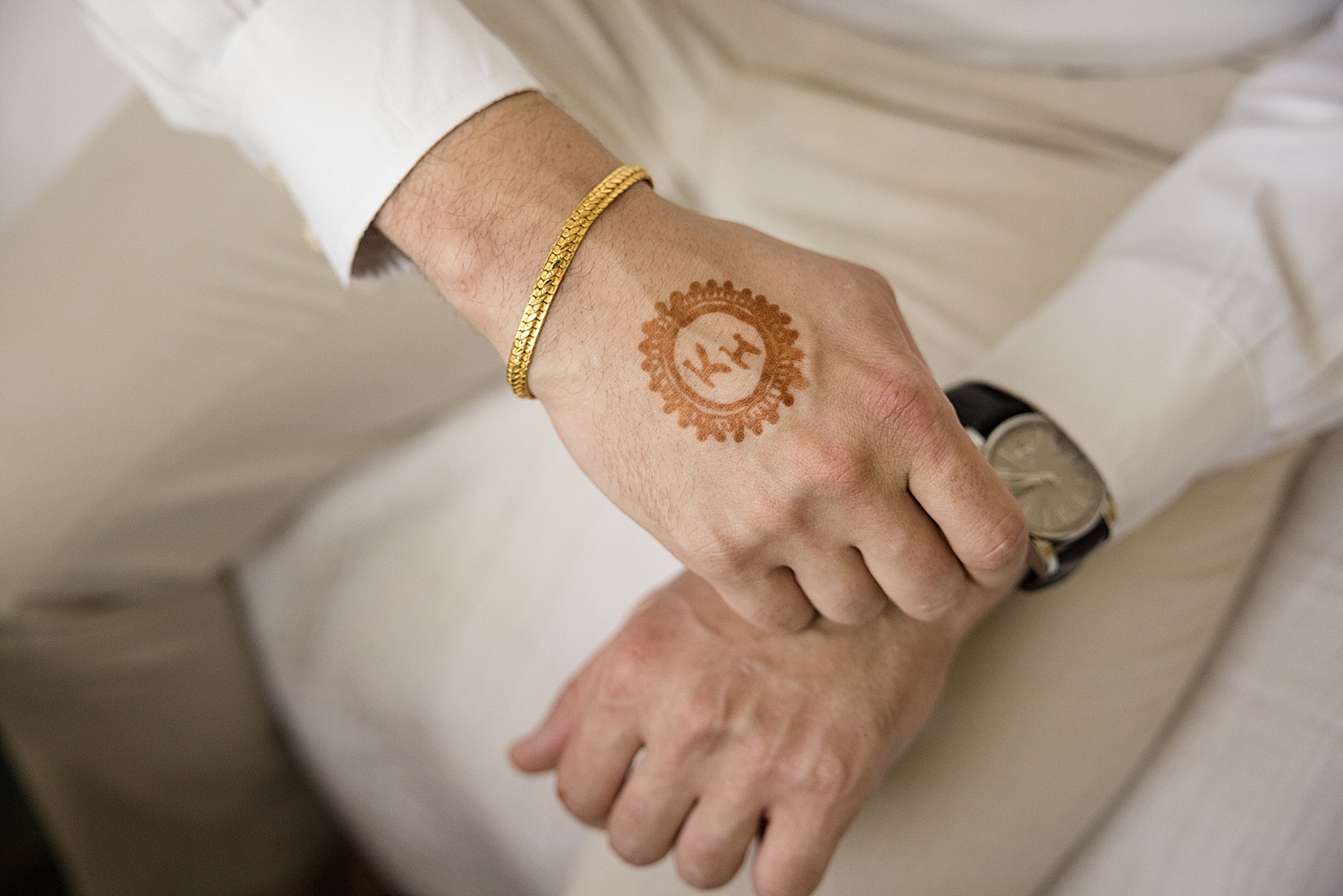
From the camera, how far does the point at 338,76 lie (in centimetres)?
74

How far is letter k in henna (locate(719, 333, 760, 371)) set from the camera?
0.67 m

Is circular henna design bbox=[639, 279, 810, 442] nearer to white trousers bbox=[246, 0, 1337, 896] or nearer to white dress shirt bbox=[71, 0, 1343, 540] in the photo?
white dress shirt bbox=[71, 0, 1343, 540]

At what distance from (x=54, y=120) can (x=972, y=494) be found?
186cm

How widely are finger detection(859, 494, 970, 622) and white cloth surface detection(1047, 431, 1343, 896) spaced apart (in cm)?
36

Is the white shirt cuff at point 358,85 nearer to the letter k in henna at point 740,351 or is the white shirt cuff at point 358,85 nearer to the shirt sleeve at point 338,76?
the shirt sleeve at point 338,76

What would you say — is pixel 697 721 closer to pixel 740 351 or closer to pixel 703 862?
pixel 703 862

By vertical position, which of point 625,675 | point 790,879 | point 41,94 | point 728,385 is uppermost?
point 41,94

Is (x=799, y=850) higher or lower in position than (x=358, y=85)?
lower

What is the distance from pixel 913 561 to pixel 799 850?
0.91 ft

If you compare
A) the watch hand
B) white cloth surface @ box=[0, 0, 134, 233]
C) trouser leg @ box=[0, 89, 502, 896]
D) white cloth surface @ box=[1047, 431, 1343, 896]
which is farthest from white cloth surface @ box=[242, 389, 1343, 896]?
white cloth surface @ box=[0, 0, 134, 233]

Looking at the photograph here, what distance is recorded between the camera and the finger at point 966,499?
0.66m

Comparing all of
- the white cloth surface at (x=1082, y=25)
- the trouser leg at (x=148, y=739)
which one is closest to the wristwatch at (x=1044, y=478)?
the white cloth surface at (x=1082, y=25)

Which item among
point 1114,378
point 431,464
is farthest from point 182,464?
point 1114,378

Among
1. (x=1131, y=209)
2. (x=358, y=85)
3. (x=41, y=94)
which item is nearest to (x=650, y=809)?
(x=358, y=85)
